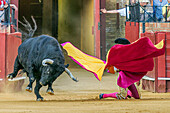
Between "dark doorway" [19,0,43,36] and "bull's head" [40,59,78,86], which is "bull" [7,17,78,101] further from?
"dark doorway" [19,0,43,36]

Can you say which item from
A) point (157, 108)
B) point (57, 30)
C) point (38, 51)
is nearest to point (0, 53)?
point (38, 51)

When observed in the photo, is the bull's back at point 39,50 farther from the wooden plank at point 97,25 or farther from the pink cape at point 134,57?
the wooden plank at point 97,25

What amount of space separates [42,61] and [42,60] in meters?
0.17

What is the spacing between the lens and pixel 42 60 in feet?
21.4

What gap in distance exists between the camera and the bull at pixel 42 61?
20.3ft

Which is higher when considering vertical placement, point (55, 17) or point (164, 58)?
point (55, 17)

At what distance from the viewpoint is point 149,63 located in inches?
237

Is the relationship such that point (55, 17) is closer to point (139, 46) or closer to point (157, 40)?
point (157, 40)

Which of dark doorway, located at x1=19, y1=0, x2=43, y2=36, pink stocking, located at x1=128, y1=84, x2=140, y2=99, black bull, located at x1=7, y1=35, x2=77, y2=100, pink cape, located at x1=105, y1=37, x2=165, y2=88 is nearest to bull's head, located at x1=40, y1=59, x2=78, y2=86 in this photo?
black bull, located at x1=7, y1=35, x2=77, y2=100

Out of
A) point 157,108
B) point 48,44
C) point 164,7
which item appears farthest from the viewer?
point 164,7

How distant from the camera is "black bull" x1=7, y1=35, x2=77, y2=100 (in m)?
6.20

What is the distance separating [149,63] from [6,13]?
5.25m

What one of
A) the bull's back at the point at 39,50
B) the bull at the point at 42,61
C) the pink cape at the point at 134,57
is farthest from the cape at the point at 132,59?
the bull's back at the point at 39,50

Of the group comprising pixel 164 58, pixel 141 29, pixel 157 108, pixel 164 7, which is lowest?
pixel 157 108
